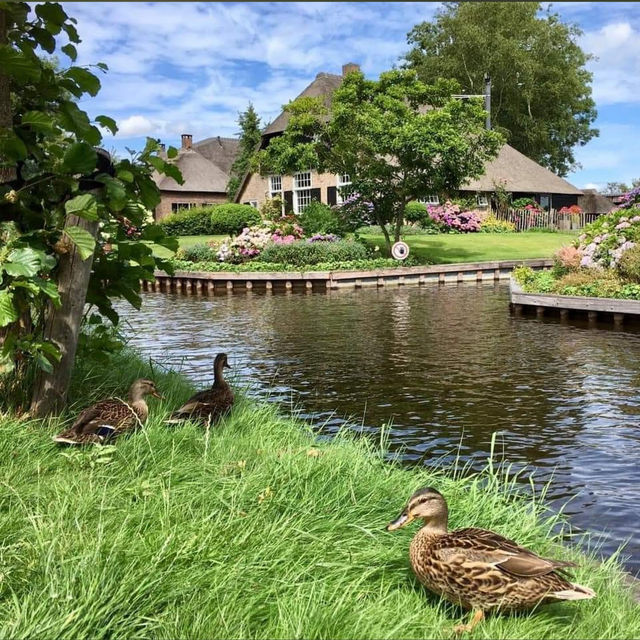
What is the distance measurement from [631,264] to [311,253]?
14470 millimetres

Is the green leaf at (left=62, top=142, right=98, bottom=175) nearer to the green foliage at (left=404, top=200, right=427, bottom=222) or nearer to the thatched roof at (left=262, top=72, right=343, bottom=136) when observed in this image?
the green foliage at (left=404, top=200, right=427, bottom=222)

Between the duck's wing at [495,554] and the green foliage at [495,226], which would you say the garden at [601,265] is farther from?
the green foliage at [495,226]

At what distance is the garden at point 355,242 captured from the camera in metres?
29.5

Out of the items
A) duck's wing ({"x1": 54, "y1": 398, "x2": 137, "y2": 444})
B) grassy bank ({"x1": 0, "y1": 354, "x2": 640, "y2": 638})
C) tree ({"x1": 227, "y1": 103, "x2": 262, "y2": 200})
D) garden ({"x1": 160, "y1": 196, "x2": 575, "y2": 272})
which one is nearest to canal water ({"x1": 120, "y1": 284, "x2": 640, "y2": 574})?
grassy bank ({"x1": 0, "y1": 354, "x2": 640, "y2": 638})

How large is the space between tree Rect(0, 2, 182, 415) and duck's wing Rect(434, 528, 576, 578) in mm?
3025

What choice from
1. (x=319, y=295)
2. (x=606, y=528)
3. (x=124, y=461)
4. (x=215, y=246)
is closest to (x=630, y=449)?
(x=606, y=528)

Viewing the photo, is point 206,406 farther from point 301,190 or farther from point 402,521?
point 301,190

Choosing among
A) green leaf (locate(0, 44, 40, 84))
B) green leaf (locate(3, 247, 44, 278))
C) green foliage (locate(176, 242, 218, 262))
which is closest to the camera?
green leaf (locate(3, 247, 44, 278))

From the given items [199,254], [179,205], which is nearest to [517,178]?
[199,254]

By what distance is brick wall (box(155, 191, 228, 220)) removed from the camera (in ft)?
199

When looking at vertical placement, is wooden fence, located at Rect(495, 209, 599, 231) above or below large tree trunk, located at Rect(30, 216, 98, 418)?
above

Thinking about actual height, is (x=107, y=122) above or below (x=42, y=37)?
below

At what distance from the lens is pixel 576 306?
1752cm

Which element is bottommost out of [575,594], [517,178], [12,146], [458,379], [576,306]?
[458,379]
